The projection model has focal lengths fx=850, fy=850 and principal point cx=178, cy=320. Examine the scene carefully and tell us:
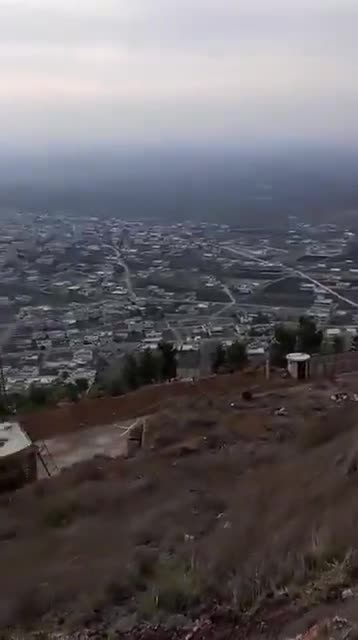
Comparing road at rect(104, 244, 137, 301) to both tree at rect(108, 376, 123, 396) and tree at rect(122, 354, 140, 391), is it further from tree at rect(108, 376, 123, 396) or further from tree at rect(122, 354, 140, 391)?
tree at rect(122, 354, 140, 391)

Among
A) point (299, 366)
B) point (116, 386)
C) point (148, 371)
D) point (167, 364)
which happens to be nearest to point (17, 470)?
point (299, 366)

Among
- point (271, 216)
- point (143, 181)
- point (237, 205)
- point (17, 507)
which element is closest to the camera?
point (17, 507)

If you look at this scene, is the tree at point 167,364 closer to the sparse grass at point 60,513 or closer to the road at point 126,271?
Answer: the sparse grass at point 60,513

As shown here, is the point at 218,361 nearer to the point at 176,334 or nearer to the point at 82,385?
the point at 82,385

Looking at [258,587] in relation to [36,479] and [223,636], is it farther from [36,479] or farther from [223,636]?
[36,479]

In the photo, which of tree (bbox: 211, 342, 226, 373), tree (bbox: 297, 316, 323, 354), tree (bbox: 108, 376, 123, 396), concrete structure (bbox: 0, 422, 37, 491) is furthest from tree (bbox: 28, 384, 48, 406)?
tree (bbox: 297, 316, 323, 354)

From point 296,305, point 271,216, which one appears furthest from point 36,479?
point 271,216

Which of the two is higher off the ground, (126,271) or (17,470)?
(17,470)
